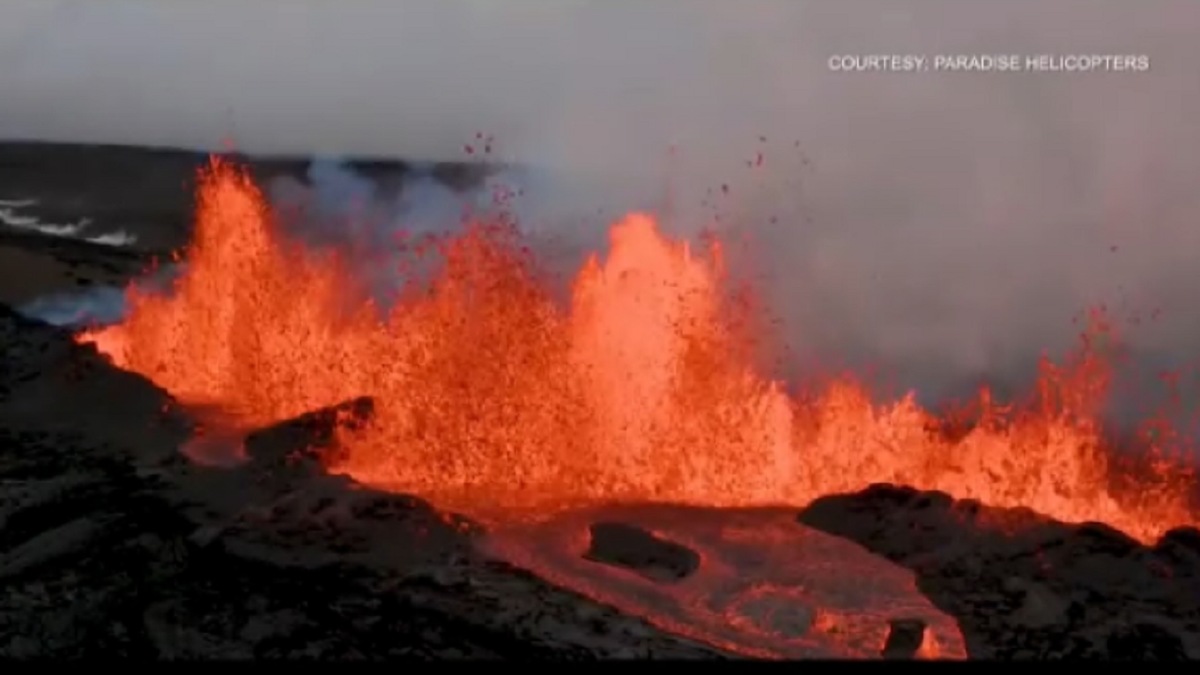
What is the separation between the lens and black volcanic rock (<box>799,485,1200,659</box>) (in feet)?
39.8

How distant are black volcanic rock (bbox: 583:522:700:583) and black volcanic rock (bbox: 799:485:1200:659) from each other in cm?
256

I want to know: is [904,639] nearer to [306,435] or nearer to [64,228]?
[306,435]

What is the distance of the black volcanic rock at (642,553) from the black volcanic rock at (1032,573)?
256cm

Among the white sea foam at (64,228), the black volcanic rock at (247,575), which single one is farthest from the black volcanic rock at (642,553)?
the white sea foam at (64,228)

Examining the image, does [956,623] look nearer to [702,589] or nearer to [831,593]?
[831,593]

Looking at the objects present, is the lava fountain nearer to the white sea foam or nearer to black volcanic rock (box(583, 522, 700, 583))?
black volcanic rock (box(583, 522, 700, 583))

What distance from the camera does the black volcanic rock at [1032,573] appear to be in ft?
39.8

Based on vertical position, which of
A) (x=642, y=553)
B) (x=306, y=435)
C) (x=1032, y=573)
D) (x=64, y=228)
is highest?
(x=64, y=228)

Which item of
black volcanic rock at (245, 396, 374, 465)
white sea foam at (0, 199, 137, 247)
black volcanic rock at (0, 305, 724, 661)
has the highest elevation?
white sea foam at (0, 199, 137, 247)

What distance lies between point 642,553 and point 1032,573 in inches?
190

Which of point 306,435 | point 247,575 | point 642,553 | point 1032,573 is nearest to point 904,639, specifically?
point 1032,573

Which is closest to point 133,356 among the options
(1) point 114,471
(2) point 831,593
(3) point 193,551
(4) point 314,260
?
(4) point 314,260

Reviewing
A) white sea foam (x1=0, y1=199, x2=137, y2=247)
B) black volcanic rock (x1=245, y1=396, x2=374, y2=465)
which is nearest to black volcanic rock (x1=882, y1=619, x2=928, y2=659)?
black volcanic rock (x1=245, y1=396, x2=374, y2=465)

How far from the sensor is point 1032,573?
13.7m
